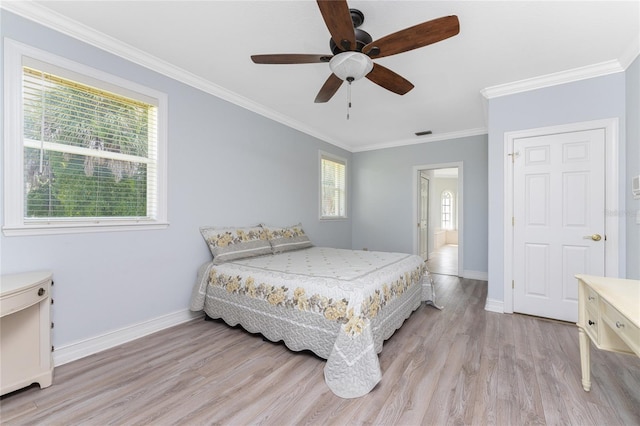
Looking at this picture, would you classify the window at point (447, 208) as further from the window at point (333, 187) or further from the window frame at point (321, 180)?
the window at point (333, 187)

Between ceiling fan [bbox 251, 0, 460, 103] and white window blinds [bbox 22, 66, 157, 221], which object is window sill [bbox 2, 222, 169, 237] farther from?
ceiling fan [bbox 251, 0, 460, 103]

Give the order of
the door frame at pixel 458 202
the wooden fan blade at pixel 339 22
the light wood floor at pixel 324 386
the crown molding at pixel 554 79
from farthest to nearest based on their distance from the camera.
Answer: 1. the door frame at pixel 458 202
2. the crown molding at pixel 554 79
3. the light wood floor at pixel 324 386
4. the wooden fan blade at pixel 339 22

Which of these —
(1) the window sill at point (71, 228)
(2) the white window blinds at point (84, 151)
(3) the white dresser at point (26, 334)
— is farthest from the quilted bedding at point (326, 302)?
(3) the white dresser at point (26, 334)

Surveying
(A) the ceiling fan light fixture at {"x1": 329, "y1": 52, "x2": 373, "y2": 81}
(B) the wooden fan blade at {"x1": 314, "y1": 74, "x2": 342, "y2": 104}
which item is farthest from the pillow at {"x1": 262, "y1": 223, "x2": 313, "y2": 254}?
(A) the ceiling fan light fixture at {"x1": 329, "y1": 52, "x2": 373, "y2": 81}

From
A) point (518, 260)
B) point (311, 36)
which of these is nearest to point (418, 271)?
point (518, 260)

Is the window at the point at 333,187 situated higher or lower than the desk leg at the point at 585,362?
higher

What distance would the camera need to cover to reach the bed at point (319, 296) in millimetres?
1882

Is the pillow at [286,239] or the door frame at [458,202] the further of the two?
the door frame at [458,202]

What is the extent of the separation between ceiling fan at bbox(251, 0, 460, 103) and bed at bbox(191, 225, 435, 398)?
62.0 inches

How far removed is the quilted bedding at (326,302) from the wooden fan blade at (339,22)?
1661 millimetres

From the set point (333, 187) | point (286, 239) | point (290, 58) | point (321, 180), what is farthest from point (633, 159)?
point (333, 187)

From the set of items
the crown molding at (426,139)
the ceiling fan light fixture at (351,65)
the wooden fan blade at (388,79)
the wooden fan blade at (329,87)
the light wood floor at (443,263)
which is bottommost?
the light wood floor at (443,263)

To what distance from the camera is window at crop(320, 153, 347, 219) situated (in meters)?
5.33

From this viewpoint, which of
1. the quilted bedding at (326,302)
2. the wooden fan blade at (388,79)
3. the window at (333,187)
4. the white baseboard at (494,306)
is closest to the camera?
the quilted bedding at (326,302)
